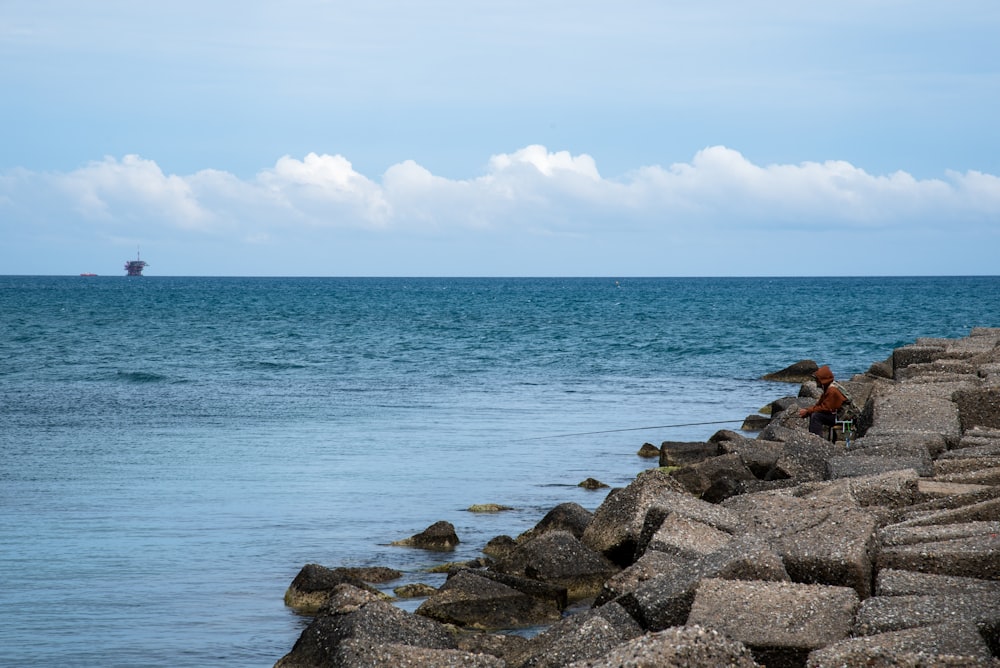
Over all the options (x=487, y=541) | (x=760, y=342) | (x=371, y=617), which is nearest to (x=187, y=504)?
(x=487, y=541)

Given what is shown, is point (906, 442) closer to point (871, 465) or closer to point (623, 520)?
point (871, 465)

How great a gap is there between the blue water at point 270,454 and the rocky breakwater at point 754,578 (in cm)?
114

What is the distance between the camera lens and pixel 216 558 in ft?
Result: 32.6

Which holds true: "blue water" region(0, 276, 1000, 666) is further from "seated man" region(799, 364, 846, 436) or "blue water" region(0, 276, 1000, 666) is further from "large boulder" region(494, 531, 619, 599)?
"seated man" region(799, 364, 846, 436)

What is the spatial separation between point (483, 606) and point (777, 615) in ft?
9.41

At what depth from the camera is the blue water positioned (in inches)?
338

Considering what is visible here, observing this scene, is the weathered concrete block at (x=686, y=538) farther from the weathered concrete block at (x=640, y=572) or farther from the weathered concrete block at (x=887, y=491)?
the weathered concrete block at (x=887, y=491)

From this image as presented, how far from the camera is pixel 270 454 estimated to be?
1570 centimetres

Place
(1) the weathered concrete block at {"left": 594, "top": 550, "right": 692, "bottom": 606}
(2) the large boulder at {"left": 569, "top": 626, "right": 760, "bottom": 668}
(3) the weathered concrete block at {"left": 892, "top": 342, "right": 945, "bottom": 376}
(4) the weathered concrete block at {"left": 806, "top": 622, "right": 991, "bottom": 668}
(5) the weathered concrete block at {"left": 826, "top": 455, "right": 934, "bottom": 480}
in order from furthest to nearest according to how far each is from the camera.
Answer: (3) the weathered concrete block at {"left": 892, "top": 342, "right": 945, "bottom": 376}
(5) the weathered concrete block at {"left": 826, "top": 455, "right": 934, "bottom": 480}
(1) the weathered concrete block at {"left": 594, "top": 550, "right": 692, "bottom": 606}
(4) the weathered concrete block at {"left": 806, "top": 622, "right": 991, "bottom": 668}
(2) the large boulder at {"left": 569, "top": 626, "right": 760, "bottom": 668}

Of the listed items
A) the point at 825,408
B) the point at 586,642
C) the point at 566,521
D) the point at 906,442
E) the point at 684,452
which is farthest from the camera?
the point at 684,452

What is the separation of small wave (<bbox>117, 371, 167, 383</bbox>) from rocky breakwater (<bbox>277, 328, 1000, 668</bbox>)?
1838cm

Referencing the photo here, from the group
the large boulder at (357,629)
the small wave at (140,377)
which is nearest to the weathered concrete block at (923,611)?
the large boulder at (357,629)

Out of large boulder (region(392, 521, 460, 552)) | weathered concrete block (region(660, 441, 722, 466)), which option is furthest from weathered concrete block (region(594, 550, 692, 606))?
weathered concrete block (region(660, 441, 722, 466))

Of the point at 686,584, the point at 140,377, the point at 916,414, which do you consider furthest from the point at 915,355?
the point at 140,377
